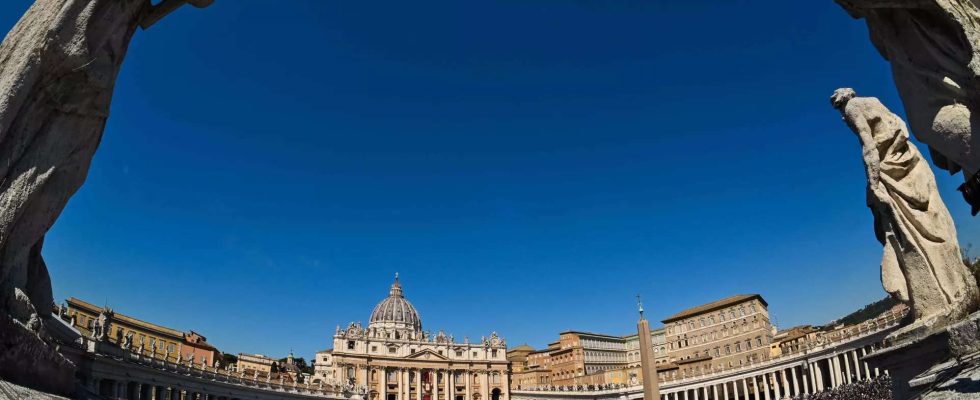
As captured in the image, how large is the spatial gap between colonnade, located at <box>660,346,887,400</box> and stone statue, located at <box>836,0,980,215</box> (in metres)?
48.9

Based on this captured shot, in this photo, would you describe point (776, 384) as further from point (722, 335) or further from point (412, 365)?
point (412, 365)

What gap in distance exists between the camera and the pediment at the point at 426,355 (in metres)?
96.1

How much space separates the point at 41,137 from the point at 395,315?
111 metres

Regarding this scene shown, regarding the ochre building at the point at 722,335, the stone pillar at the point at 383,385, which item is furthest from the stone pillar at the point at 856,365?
the stone pillar at the point at 383,385

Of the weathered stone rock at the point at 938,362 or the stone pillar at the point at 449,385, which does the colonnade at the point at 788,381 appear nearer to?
the stone pillar at the point at 449,385

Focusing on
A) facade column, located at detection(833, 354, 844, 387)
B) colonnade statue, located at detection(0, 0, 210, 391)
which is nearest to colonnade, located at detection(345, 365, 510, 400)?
facade column, located at detection(833, 354, 844, 387)

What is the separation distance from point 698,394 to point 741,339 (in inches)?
338

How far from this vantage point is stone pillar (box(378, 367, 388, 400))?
90.5 m

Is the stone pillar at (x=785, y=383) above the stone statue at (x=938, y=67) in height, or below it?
below

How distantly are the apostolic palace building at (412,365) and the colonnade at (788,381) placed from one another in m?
35.1

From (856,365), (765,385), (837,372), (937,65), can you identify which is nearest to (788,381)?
(765,385)

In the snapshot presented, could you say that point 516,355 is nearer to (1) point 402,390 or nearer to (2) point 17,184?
(1) point 402,390

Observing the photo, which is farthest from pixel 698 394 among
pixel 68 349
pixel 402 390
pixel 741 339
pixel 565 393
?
pixel 68 349

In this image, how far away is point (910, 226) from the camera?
667cm
